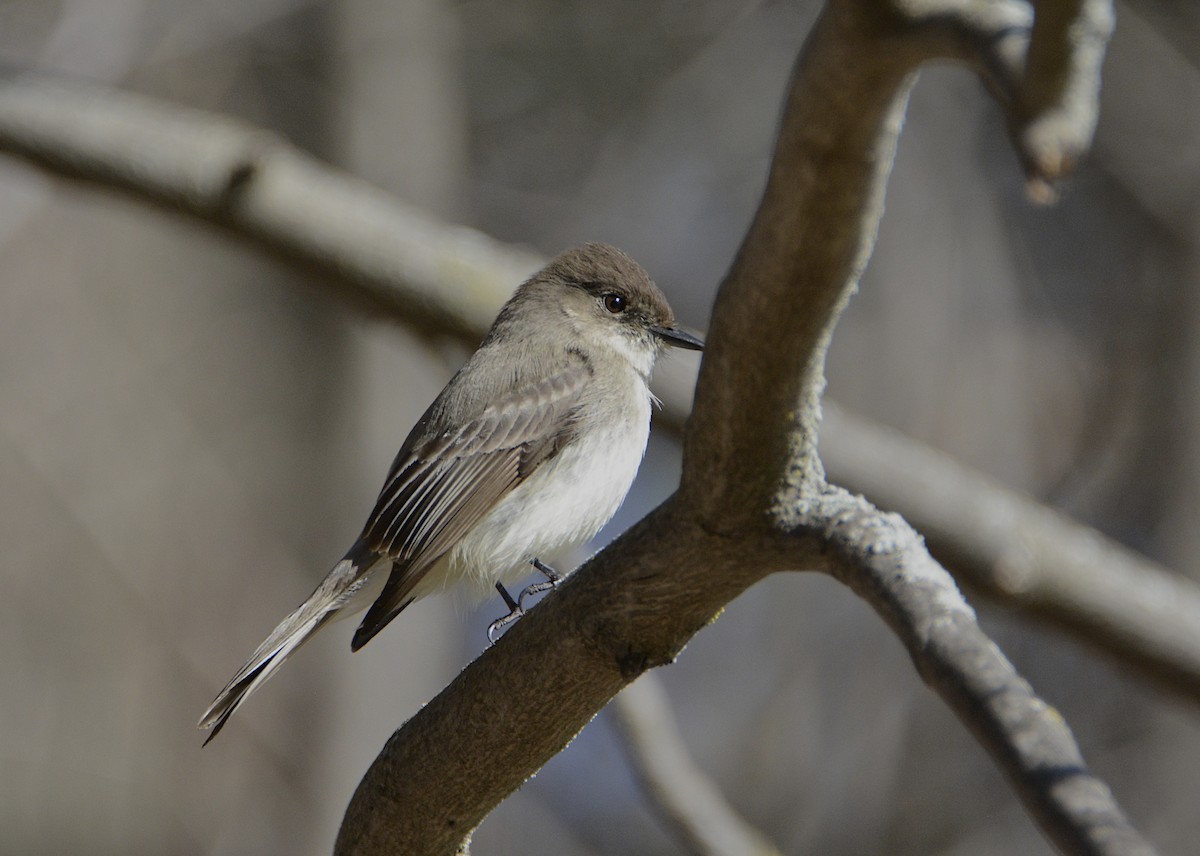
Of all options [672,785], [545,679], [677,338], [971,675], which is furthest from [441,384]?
[971,675]

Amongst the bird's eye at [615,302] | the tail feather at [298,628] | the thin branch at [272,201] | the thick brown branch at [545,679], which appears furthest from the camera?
the thin branch at [272,201]

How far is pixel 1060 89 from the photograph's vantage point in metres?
1.21

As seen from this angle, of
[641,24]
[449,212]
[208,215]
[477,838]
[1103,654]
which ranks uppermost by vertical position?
[641,24]

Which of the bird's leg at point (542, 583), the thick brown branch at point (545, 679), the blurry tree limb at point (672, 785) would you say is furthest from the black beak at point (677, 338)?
the thick brown branch at point (545, 679)

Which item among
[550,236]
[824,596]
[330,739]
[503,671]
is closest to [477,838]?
[330,739]

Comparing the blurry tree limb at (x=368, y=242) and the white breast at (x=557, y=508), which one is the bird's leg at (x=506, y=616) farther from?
the blurry tree limb at (x=368, y=242)

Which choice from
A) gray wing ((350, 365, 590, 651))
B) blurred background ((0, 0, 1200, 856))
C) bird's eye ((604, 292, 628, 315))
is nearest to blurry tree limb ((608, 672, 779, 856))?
gray wing ((350, 365, 590, 651))

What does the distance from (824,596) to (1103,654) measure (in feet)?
12.9

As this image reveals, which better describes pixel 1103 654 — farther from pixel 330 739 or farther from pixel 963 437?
pixel 330 739

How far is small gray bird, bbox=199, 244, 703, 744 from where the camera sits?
333 centimetres

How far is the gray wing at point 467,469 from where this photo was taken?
3355mm

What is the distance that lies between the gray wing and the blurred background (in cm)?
247

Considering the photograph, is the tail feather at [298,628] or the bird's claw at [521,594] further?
the bird's claw at [521,594]

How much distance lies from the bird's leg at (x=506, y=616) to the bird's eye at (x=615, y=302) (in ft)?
3.00
